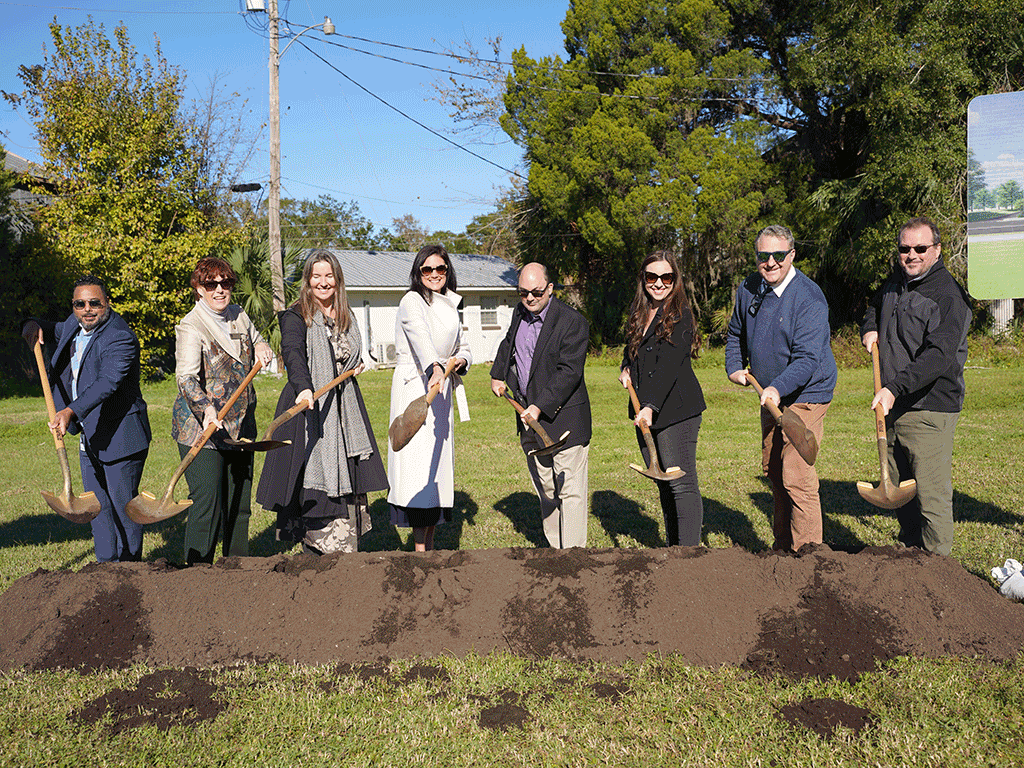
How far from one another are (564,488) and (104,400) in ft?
8.28

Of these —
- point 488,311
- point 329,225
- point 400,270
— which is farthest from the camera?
point 329,225

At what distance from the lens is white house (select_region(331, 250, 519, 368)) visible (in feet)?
83.3

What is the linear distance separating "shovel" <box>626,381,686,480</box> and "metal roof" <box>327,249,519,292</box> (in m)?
21.0

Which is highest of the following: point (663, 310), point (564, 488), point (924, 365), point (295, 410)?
point (663, 310)

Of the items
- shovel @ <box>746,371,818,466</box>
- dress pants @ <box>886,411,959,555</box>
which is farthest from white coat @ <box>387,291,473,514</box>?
dress pants @ <box>886,411,959,555</box>

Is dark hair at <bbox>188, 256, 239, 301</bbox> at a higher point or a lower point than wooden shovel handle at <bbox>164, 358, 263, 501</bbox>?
higher

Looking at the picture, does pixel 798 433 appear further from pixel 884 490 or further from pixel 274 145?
pixel 274 145

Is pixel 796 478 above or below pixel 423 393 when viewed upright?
below

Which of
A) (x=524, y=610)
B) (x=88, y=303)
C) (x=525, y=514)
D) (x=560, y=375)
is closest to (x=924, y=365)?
(x=560, y=375)

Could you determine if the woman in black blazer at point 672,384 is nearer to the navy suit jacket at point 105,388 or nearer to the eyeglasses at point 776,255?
the eyeglasses at point 776,255

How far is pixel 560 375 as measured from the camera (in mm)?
4270

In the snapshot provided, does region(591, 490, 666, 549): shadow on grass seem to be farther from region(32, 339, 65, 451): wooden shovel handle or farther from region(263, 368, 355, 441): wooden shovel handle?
region(32, 339, 65, 451): wooden shovel handle

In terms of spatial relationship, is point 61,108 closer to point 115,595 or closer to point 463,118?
point 463,118

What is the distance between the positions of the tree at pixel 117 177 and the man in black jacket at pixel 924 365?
54.4 ft
